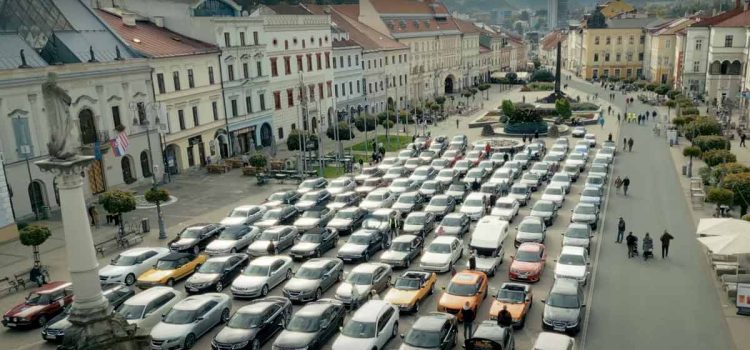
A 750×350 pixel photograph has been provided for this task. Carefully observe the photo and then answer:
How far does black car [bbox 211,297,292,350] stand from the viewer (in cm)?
2030

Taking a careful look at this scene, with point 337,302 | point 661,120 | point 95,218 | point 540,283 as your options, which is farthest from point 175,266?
point 661,120

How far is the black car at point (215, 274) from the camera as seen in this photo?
26125 mm

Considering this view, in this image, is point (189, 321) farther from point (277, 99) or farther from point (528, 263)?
→ point (277, 99)

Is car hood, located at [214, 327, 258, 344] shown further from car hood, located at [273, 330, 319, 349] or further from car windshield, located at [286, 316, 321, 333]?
car windshield, located at [286, 316, 321, 333]

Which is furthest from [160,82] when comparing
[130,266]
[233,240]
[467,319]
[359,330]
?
[467,319]

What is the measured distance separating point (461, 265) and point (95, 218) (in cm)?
2292

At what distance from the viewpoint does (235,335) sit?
808 inches

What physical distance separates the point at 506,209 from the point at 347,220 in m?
9.11

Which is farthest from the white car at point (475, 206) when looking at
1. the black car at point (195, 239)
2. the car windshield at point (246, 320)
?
the car windshield at point (246, 320)

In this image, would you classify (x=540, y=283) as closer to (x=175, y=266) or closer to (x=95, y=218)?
(x=175, y=266)

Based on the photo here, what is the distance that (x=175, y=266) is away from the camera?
91.9ft

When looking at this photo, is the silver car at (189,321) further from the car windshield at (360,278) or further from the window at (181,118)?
the window at (181,118)

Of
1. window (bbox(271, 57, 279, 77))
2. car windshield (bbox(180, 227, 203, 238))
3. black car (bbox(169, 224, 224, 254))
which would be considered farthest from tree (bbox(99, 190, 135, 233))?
window (bbox(271, 57, 279, 77))

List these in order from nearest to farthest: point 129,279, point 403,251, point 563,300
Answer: point 563,300 → point 129,279 → point 403,251
